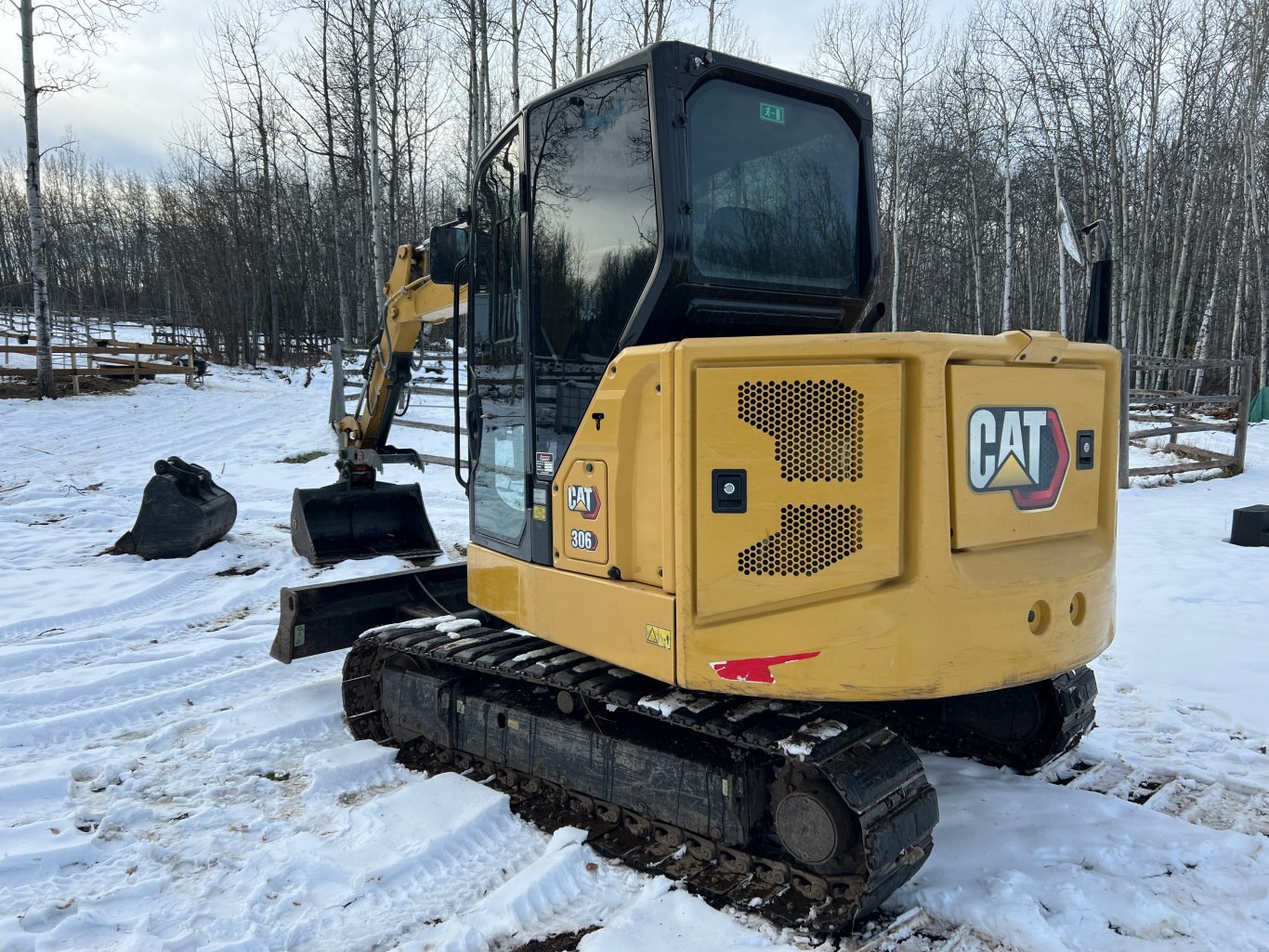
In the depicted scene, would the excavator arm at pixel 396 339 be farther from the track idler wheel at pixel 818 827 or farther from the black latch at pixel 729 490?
the track idler wheel at pixel 818 827

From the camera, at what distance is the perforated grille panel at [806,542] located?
2680 millimetres

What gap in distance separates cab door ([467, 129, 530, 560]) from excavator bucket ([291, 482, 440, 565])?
3091 millimetres

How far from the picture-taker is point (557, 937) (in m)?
2.75

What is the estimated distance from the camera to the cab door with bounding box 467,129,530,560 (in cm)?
358

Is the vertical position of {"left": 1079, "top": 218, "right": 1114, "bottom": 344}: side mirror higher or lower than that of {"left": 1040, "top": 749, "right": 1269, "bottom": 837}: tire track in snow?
higher

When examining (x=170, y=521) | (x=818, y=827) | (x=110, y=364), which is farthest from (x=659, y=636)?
(x=110, y=364)

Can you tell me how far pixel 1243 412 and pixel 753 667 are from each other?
41.5 feet

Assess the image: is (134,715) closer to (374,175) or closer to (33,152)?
(33,152)

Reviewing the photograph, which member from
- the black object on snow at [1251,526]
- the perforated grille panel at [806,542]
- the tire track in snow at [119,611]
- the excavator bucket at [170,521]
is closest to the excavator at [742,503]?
the perforated grille panel at [806,542]

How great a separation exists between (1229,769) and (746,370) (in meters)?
3.14

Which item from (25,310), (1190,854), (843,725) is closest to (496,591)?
(843,725)

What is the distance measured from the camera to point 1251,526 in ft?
26.2

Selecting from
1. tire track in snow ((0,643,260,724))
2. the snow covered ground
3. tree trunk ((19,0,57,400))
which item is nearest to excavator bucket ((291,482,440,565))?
the snow covered ground

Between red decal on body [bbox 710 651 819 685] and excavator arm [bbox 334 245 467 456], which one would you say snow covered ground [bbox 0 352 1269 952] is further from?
excavator arm [bbox 334 245 467 456]
